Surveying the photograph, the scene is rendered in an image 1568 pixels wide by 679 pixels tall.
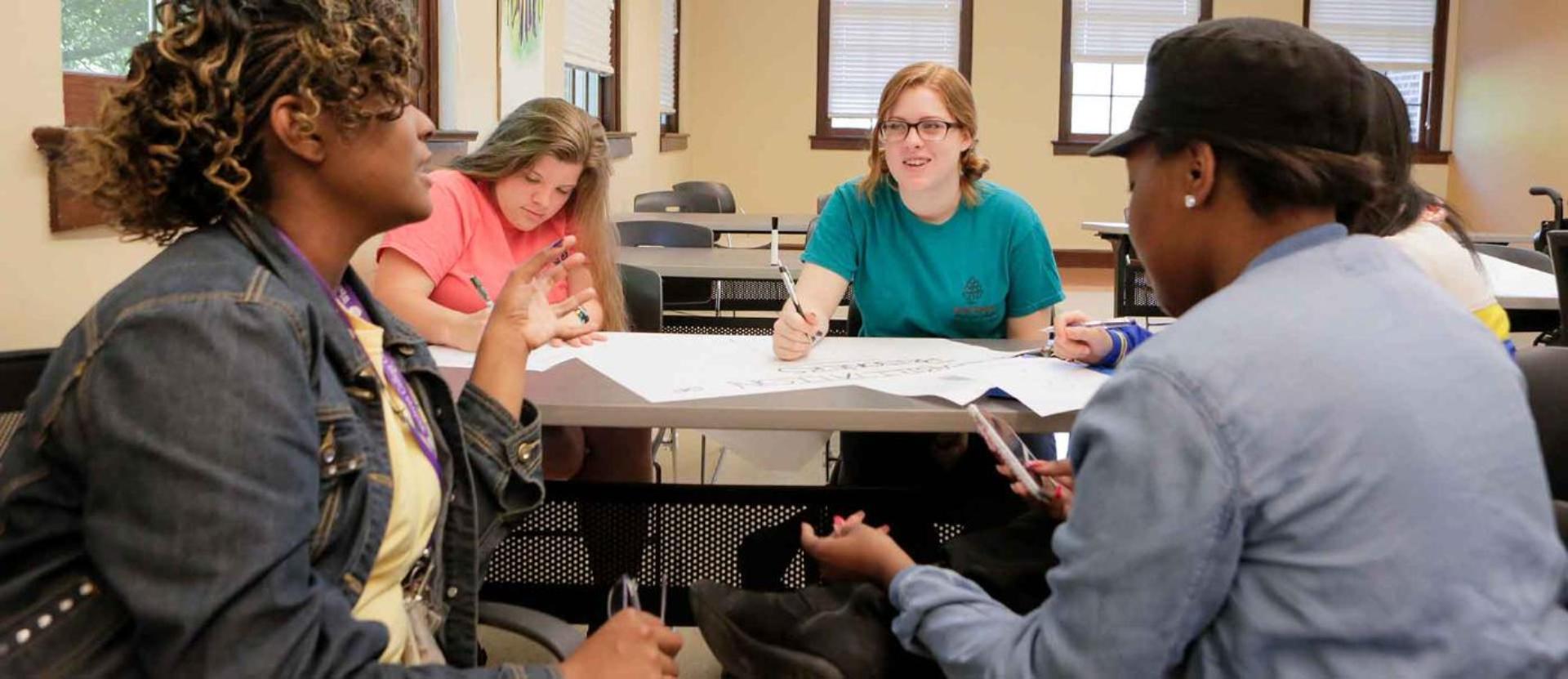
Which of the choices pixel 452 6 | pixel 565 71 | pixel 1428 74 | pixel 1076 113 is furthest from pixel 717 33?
pixel 452 6

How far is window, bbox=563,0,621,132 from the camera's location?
5.93 meters

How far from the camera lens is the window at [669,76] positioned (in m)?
8.80

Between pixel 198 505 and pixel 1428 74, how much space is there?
11.2m

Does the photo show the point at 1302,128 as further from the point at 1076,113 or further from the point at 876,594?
the point at 1076,113

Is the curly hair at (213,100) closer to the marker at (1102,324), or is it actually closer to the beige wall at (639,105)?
the marker at (1102,324)

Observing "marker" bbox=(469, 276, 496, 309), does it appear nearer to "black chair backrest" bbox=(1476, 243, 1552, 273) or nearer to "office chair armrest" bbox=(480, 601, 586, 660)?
"office chair armrest" bbox=(480, 601, 586, 660)

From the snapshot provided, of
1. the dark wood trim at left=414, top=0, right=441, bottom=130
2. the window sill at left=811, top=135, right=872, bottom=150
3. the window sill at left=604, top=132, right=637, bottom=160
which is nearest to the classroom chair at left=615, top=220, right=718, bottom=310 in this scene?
the dark wood trim at left=414, top=0, right=441, bottom=130

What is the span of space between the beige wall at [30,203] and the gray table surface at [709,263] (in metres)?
1.52

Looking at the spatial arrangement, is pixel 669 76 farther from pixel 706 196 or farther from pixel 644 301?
pixel 644 301

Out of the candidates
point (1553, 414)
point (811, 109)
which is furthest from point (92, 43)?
point (811, 109)

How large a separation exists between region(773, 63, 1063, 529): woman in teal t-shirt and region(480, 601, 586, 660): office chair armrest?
3.84 ft

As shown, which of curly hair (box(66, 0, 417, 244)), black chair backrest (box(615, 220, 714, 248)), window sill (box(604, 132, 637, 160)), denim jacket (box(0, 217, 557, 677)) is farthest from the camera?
window sill (box(604, 132, 637, 160))

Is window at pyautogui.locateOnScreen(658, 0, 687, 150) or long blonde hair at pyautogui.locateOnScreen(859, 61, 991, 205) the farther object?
window at pyautogui.locateOnScreen(658, 0, 687, 150)

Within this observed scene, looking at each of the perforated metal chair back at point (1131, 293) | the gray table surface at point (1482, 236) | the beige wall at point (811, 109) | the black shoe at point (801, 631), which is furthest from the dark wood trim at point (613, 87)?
the black shoe at point (801, 631)
